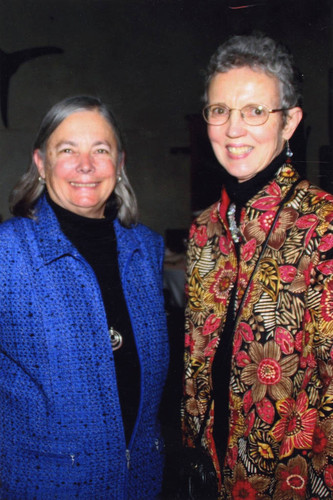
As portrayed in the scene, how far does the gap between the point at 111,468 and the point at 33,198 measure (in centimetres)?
101

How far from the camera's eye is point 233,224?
1.75m

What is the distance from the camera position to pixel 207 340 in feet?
5.65

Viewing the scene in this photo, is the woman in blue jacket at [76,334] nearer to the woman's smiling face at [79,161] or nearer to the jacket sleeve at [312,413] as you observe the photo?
the woman's smiling face at [79,161]

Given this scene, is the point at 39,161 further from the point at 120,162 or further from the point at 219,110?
the point at 219,110

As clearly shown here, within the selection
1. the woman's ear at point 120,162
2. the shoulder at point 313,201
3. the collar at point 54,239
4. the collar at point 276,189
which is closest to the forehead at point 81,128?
the woman's ear at point 120,162

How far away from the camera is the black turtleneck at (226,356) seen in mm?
1644

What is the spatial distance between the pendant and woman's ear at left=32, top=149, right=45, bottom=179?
26.1 inches

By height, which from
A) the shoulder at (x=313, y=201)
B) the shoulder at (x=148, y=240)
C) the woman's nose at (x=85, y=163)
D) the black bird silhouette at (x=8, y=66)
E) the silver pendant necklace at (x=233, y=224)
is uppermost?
the black bird silhouette at (x=8, y=66)

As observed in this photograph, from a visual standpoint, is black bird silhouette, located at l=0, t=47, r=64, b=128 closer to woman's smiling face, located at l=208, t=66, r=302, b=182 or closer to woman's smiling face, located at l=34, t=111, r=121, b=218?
woman's smiling face, located at l=34, t=111, r=121, b=218

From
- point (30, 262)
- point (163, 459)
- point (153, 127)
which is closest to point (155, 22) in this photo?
point (153, 127)

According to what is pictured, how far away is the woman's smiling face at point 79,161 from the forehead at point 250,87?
506 millimetres

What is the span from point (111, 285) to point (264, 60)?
0.94m

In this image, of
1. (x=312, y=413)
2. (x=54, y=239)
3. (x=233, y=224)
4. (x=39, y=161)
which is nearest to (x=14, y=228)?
(x=54, y=239)

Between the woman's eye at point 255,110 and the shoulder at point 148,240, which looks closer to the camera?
the woman's eye at point 255,110
